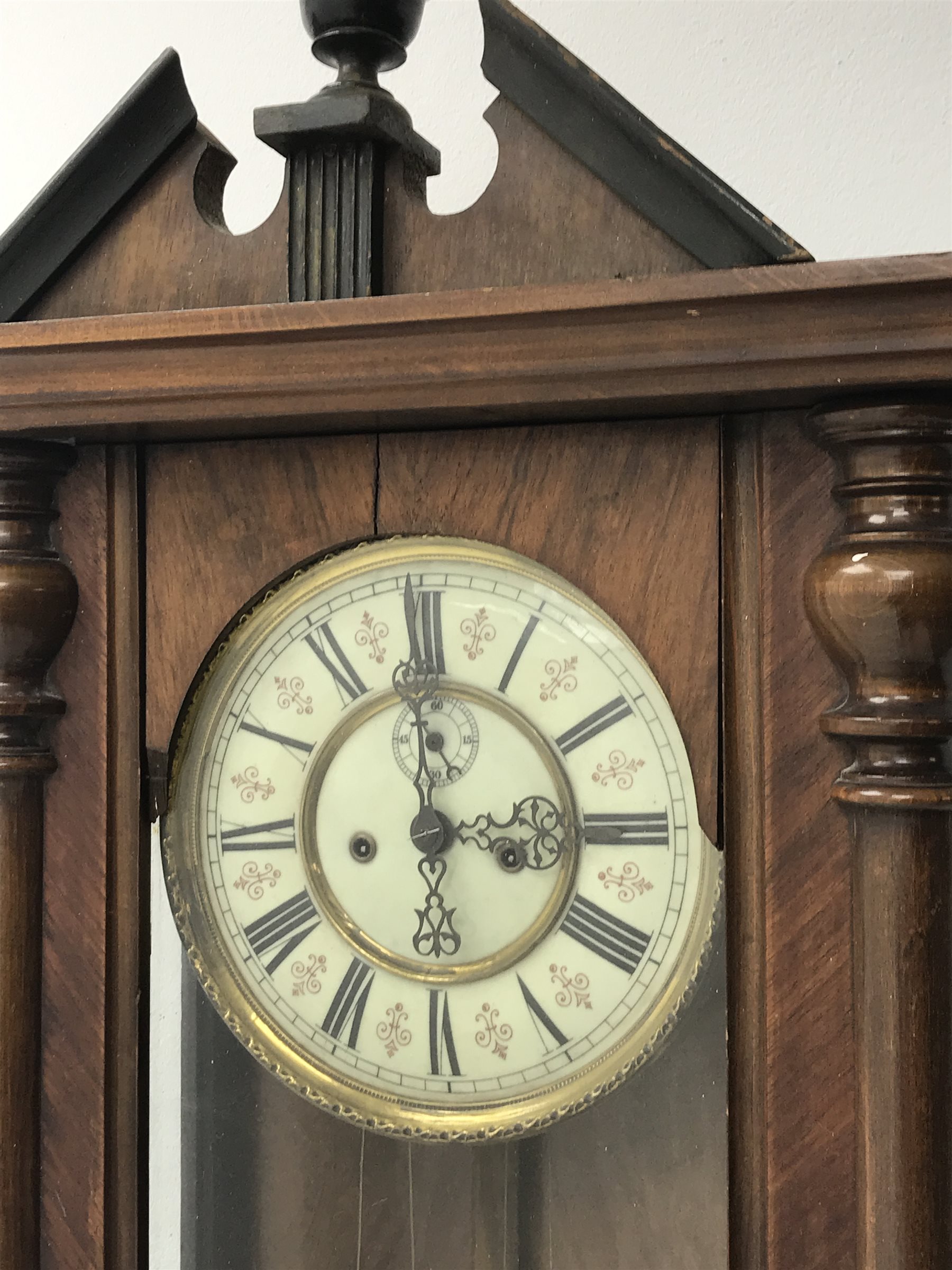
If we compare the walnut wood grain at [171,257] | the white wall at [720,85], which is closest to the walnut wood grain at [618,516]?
the walnut wood grain at [171,257]

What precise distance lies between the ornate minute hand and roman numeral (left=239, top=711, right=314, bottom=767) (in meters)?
0.06

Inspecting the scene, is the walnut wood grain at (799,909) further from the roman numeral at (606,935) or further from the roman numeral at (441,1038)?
the roman numeral at (441,1038)

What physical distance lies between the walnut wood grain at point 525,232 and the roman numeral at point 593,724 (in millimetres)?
216

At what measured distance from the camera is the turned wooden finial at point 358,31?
751mm

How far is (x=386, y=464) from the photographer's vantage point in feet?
2.44

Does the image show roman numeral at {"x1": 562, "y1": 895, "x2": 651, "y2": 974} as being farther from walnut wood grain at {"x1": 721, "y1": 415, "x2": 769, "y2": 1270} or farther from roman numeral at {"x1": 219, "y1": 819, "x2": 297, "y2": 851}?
roman numeral at {"x1": 219, "y1": 819, "x2": 297, "y2": 851}

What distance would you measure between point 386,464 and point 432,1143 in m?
0.36

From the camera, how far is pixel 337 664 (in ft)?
2.51

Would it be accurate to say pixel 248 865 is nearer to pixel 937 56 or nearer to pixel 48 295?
pixel 48 295

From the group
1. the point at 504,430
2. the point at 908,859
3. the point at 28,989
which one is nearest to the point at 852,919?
the point at 908,859

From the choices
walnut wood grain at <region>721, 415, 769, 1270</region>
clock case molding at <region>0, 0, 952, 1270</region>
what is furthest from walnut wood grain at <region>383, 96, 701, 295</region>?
walnut wood grain at <region>721, 415, 769, 1270</region>

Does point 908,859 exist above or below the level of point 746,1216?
above

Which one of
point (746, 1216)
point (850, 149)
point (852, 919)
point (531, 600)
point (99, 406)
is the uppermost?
point (850, 149)

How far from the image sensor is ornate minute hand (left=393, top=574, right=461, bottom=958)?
739 millimetres
